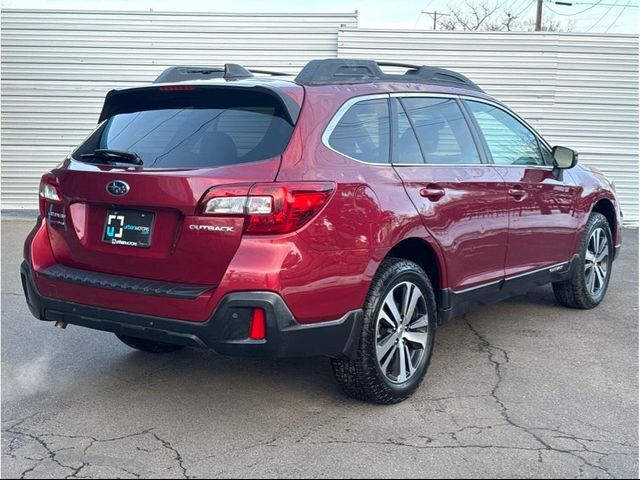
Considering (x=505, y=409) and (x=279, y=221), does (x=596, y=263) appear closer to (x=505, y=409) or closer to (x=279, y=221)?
(x=505, y=409)

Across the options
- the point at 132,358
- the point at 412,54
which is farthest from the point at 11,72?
the point at 132,358

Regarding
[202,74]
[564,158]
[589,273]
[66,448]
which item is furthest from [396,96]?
[589,273]

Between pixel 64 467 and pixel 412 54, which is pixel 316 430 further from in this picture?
pixel 412 54

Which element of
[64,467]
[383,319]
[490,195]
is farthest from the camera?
[490,195]

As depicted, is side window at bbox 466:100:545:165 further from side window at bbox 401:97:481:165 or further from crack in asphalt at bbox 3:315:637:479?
crack in asphalt at bbox 3:315:637:479

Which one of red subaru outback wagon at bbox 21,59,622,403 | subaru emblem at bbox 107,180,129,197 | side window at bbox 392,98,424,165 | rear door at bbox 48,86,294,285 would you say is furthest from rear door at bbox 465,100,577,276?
subaru emblem at bbox 107,180,129,197

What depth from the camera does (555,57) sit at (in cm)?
1130

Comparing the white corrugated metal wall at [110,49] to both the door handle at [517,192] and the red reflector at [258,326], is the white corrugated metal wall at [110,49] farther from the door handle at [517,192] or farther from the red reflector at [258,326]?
the red reflector at [258,326]

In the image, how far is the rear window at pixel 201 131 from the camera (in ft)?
11.7

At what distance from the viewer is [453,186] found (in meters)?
4.39

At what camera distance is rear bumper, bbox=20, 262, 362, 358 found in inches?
131

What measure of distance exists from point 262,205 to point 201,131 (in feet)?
2.15

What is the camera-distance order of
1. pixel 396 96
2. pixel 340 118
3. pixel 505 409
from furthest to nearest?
pixel 396 96 → pixel 505 409 → pixel 340 118

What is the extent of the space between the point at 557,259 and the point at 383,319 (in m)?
2.31
